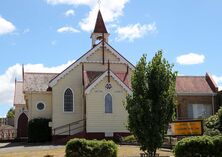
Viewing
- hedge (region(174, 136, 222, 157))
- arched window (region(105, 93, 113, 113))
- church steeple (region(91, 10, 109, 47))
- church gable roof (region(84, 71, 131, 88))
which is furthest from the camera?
church steeple (region(91, 10, 109, 47))

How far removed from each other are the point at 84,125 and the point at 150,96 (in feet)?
67.5

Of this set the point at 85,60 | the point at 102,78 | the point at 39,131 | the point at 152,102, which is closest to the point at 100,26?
the point at 85,60

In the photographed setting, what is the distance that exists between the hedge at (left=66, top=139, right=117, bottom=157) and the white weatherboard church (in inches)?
695

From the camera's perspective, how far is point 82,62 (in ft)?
150

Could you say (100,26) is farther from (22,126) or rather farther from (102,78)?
(22,126)

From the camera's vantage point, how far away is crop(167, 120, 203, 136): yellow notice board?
2853 centimetres

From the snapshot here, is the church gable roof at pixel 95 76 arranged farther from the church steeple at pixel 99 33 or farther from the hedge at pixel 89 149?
the hedge at pixel 89 149

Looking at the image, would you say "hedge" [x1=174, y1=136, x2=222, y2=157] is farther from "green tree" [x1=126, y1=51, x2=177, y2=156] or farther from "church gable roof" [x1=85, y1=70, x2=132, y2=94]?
"church gable roof" [x1=85, y1=70, x2=132, y2=94]

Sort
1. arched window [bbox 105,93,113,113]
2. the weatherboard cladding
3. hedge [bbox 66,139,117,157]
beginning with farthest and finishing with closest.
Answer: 1. the weatherboard cladding
2. arched window [bbox 105,93,113,113]
3. hedge [bbox 66,139,117,157]

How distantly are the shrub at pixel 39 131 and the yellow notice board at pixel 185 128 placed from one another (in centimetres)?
1855

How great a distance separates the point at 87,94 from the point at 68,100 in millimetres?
4008

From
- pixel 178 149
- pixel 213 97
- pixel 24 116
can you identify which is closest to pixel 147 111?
pixel 178 149

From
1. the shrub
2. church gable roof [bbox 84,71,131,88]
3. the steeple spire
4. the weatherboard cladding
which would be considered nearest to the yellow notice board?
church gable roof [bbox 84,71,131,88]

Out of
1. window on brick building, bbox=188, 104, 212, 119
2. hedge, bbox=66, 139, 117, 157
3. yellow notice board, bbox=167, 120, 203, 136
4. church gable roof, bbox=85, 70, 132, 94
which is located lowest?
hedge, bbox=66, 139, 117, 157
